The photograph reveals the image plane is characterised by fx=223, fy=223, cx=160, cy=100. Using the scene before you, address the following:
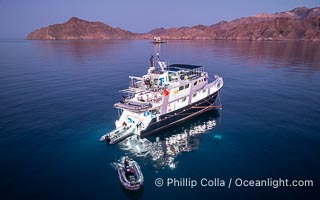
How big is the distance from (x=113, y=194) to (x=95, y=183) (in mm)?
3160

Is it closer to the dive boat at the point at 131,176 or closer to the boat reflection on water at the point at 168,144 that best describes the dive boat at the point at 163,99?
the boat reflection on water at the point at 168,144

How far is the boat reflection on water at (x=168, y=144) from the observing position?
32.8m

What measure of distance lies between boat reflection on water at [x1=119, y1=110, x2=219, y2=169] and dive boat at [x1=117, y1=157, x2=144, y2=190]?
3425 millimetres

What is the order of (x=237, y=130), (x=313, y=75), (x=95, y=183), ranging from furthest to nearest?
1. (x=313, y=75)
2. (x=237, y=130)
3. (x=95, y=183)

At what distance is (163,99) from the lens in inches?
1571

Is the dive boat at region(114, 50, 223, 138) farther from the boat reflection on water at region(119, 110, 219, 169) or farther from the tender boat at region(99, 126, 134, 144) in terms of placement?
the boat reflection on water at region(119, 110, 219, 169)

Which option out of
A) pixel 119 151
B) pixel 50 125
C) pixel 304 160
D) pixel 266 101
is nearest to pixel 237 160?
pixel 304 160

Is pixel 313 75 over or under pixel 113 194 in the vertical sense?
over

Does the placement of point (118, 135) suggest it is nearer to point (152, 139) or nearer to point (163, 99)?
point (152, 139)

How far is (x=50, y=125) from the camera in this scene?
142ft

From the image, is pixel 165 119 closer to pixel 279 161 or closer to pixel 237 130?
pixel 237 130

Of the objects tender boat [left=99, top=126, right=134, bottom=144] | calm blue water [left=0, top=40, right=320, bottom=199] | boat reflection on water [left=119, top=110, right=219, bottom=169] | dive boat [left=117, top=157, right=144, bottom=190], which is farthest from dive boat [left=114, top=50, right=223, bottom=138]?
dive boat [left=117, top=157, right=144, bottom=190]

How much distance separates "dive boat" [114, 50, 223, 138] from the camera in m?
39.1

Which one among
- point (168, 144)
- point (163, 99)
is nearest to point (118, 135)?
point (168, 144)
